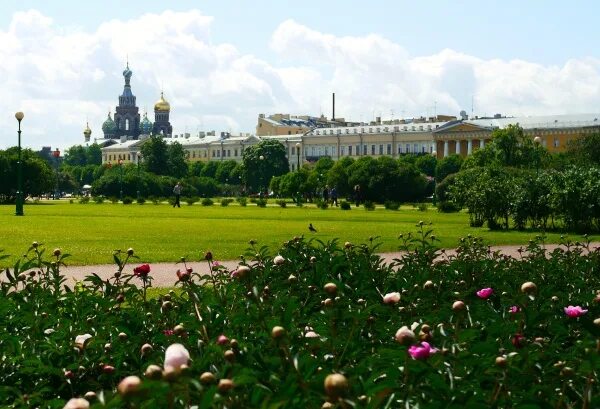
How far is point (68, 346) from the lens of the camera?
15.5 ft

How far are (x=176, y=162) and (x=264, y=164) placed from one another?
407 inches

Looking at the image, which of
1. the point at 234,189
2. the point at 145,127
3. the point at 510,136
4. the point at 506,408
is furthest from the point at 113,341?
the point at 145,127

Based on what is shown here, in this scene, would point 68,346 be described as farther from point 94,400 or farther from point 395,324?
point 94,400

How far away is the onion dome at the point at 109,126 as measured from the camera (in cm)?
18538

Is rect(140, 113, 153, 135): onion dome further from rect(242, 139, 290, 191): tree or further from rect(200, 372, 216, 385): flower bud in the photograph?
rect(200, 372, 216, 385): flower bud

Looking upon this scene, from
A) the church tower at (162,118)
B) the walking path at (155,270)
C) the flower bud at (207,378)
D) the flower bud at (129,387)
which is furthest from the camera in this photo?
the church tower at (162,118)

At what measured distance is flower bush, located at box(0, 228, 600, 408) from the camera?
9.36 feet

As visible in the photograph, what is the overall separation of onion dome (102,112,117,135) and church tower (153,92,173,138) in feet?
43.9

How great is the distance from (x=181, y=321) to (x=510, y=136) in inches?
2583

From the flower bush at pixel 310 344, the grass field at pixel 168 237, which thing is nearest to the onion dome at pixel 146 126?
the grass field at pixel 168 237

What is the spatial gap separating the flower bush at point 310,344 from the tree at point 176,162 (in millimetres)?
93483

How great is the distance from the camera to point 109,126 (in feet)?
611

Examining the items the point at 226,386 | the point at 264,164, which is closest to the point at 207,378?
the point at 226,386

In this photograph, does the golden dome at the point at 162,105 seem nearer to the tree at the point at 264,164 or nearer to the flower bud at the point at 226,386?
the tree at the point at 264,164
